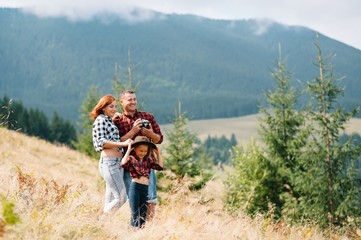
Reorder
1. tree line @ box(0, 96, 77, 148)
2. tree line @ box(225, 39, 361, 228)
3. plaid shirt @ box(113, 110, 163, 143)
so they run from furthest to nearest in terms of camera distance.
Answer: tree line @ box(0, 96, 77, 148)
tree line @ box(225, 39, 361, 228)
plaid shirt @ box(113, 110, 163, 143)

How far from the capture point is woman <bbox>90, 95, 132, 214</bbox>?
20.1 ft

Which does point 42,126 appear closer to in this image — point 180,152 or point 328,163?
point 180,152

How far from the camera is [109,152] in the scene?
625cm

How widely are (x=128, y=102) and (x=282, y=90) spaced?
13053 millimetres

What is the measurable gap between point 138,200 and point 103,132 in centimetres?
105

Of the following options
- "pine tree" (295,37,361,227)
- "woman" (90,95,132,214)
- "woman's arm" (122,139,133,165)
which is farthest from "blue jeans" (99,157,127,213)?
"pine tree" (295,37,361,227)

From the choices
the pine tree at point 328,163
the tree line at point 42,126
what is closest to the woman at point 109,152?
the pine tree at point 328,163

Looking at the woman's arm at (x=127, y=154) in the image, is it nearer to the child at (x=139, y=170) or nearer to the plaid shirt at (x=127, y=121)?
the child at (x=139, y=170)

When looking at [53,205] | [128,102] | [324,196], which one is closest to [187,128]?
[324,196]

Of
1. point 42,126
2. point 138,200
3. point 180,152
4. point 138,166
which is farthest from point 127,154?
point 42,126

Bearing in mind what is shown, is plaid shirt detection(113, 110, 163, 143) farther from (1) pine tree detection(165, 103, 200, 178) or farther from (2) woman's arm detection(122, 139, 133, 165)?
(1) pine tree detection(165, 103, 200, 178)

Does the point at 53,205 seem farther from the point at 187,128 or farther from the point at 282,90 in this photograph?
the point at 282,90

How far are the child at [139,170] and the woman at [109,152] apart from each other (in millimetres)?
160

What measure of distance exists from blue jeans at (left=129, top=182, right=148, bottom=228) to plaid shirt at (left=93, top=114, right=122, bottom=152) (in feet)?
2.32
